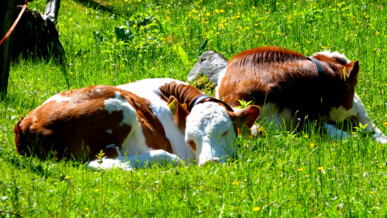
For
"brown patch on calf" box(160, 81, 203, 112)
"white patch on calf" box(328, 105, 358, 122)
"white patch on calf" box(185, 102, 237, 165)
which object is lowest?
"white patch on calf" box(328, 105, 358, 122)

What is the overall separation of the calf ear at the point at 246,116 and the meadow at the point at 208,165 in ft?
0.62

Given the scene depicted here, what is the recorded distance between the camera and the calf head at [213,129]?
6.04 m

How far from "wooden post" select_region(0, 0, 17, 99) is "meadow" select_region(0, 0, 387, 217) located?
215 millimetres

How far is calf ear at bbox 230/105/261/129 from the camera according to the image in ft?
21.1

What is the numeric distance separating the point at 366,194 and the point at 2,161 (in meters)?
3.08

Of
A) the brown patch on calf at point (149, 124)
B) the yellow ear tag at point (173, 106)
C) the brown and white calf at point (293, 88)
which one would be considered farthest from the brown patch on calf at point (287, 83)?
the brown patch on calf at point (149, 124)

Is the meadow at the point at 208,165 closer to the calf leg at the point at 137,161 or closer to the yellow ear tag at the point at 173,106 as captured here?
the calf leg at the point at 137,161

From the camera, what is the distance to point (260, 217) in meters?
4.22

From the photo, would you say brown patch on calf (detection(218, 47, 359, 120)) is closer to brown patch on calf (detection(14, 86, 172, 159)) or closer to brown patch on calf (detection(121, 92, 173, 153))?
brown patch on calf (detection(121, 92, 173, 153))

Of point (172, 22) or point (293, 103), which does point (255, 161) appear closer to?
point (293, 103)

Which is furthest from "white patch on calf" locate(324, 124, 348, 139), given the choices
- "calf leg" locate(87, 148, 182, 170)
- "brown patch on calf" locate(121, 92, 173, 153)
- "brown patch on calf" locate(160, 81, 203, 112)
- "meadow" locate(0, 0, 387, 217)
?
"calf leg" locate(87, 148, 182, 170)

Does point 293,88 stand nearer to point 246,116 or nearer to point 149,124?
point 246,116

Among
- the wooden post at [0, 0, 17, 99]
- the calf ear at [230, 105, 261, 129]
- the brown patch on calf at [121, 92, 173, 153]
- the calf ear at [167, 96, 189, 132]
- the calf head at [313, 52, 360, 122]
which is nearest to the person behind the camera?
the brown patch on calf at [121, 92, 173, 153]

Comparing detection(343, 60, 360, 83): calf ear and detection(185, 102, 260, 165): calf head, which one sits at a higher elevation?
detection(343, 60, 360, 83): calf ear
